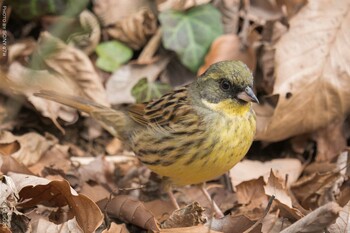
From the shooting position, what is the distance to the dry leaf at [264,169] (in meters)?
5.25

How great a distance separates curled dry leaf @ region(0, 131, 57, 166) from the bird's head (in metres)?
1.33

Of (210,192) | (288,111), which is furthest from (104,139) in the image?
(288,111)

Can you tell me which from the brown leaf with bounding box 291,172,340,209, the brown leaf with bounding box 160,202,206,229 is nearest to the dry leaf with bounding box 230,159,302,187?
the brown leaf with bounding box 291,172,340,209

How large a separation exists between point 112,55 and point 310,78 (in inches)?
69.3

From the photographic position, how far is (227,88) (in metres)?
4.57

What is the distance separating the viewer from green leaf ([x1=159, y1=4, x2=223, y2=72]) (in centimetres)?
607

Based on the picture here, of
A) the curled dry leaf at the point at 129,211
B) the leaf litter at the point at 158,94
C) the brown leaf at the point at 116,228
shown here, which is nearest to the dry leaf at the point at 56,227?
the leaf litter at the point at 158,94

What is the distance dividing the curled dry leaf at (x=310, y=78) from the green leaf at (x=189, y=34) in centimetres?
72

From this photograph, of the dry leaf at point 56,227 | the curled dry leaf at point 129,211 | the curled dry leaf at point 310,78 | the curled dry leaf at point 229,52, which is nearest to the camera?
the dry leaf at point 56,227

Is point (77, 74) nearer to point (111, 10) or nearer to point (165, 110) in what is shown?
point (111, 10)

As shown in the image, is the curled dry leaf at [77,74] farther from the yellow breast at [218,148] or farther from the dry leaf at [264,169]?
the yellow breast at [218,148]

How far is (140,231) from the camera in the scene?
14.6 ft

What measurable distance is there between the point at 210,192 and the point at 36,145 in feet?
4.43

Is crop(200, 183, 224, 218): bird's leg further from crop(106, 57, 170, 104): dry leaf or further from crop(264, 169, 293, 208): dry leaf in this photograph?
crop(106, 57, 170, 104): dry leaf
